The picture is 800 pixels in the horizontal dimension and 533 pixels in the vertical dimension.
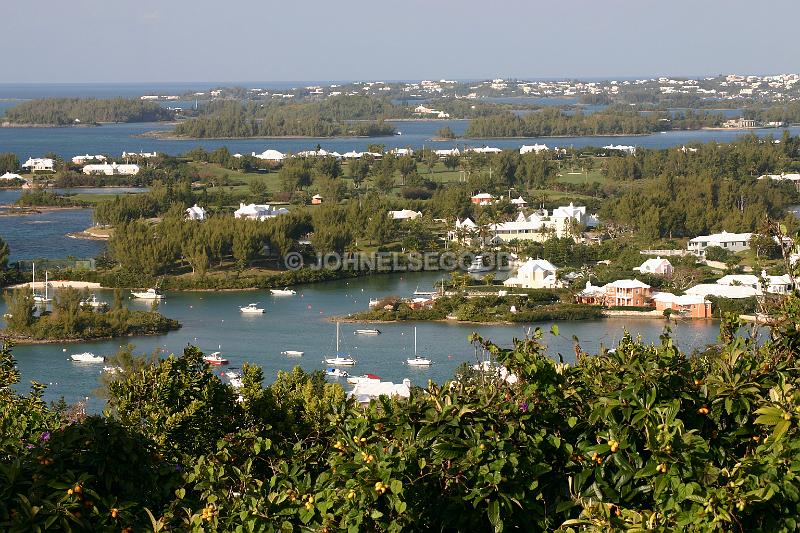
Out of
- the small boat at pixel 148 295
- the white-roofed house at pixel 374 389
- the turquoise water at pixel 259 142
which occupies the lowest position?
the turquoise water at pixel 259 142

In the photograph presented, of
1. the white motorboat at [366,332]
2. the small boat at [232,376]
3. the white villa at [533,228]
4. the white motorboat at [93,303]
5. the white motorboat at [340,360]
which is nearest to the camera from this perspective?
the small boat at [232,376]

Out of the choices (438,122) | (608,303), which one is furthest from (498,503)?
(438,122)

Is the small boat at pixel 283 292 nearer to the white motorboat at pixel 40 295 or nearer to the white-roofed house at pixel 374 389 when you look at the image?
Answer: the white motorboat at pixel 40 295

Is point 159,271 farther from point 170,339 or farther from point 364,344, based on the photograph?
point 364,344

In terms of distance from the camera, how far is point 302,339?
14258 millimetres

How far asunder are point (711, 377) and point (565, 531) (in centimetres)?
63

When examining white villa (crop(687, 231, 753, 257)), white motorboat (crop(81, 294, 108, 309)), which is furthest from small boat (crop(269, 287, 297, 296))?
white villa (crop(687, 231, 753, 257))

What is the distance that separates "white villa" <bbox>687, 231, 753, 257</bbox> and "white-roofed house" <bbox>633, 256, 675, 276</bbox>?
2124mm

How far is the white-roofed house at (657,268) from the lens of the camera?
1791 cm

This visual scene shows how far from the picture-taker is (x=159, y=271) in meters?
18.7

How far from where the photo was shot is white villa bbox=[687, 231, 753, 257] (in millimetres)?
20281

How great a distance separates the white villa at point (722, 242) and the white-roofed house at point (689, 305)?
449 centimetres

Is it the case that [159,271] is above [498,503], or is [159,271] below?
below

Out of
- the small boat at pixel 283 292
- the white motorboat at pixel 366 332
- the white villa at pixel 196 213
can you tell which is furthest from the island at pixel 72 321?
the white villa at pixel 196 213
